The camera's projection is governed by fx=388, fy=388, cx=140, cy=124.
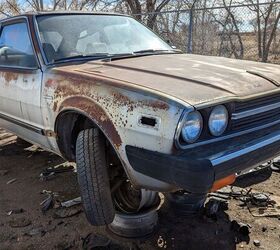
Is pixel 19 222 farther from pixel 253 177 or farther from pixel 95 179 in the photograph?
pixel 253 177

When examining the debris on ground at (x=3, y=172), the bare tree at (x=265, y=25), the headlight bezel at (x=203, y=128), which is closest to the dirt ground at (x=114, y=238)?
the debris on ground at (x=3, y=172)

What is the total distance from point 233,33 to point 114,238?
22.4 feet

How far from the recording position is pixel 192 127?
235 cm

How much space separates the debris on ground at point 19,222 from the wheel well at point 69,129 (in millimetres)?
652

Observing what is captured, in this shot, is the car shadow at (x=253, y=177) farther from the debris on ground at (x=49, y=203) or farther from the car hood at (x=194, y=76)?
the debris on ground at (x=49, y=203)

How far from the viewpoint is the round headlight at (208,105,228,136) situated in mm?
2432

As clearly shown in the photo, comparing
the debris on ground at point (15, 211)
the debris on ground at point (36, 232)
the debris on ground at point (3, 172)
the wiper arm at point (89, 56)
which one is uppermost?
the wiper arm at point (89, 56)

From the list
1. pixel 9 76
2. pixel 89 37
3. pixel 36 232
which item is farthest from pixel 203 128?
pixel 9 76

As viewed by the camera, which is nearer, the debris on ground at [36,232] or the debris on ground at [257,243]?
the debris on ground at [257,243]

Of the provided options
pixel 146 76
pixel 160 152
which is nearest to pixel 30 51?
pixel 146 76

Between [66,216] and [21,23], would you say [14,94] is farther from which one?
[66,216]

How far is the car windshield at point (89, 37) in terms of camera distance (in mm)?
3609

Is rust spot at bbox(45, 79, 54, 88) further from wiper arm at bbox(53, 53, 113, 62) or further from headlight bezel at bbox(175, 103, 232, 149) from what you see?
headlight bezel at bbox(175, 103, 232, 149)

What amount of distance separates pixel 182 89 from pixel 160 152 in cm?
46
